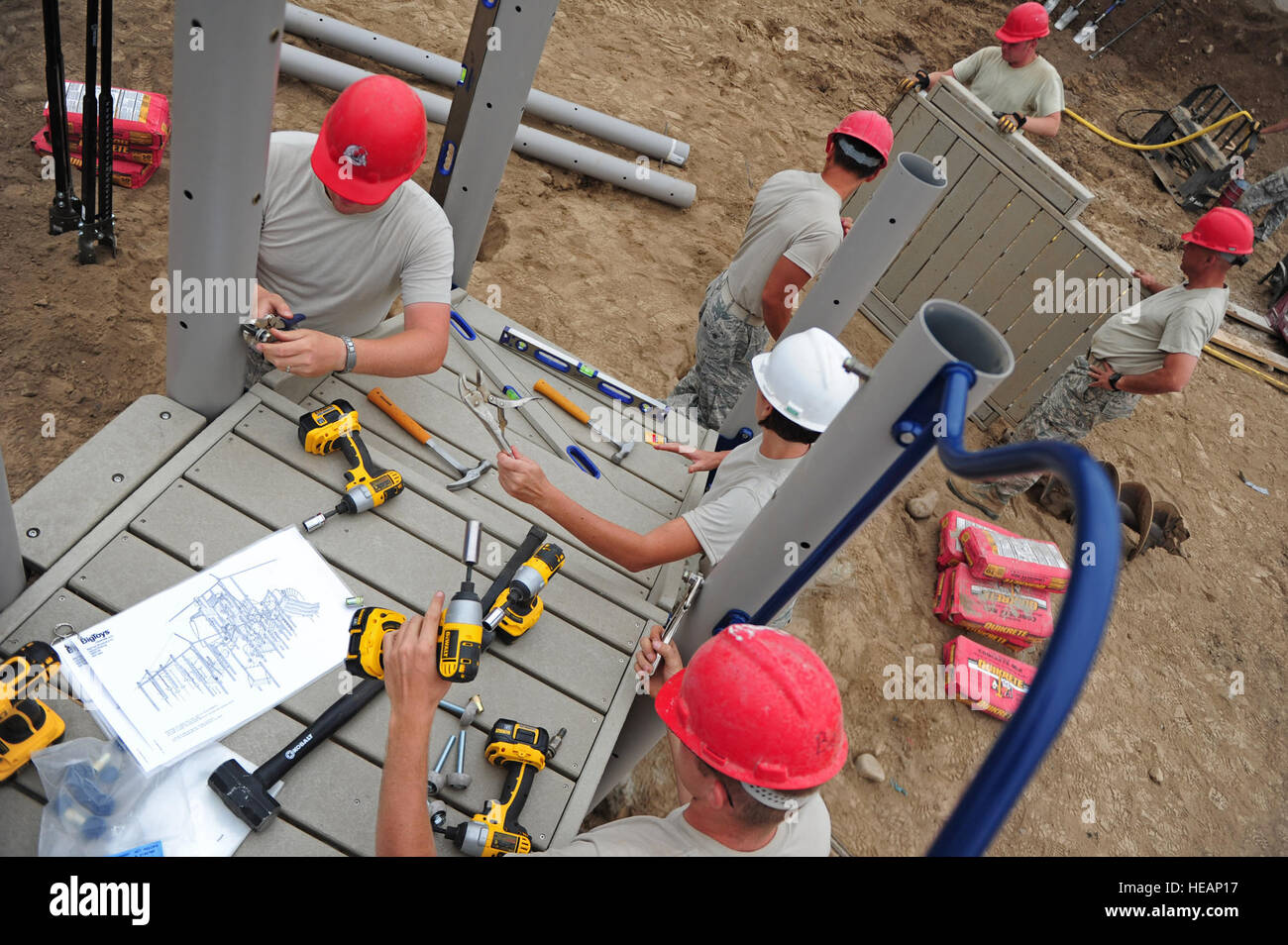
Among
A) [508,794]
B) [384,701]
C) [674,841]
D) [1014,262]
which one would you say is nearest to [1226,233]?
[1014,262]

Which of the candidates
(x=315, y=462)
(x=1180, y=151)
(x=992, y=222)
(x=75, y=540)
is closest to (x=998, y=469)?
(x=315, y=462)

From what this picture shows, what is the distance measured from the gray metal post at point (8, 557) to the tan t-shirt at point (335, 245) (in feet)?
3.89

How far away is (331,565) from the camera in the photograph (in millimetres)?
2402

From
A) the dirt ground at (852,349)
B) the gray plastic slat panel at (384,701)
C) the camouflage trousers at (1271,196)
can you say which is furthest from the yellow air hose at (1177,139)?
the gray plastic slat panel at (384,701)

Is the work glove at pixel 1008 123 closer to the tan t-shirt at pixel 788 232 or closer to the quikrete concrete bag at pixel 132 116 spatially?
the tan t-shirt at pixel 788 232

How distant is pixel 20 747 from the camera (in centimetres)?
175

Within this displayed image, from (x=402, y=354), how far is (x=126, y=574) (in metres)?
1.09

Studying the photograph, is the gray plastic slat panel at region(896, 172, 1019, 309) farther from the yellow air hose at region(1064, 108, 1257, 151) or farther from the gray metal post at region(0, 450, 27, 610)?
the gray metal post at region(0, 450, 27, 610)

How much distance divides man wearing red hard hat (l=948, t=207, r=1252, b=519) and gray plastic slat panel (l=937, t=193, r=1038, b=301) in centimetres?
88

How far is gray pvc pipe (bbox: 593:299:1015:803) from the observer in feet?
5.25

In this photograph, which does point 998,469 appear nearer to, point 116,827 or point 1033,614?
point 116,827

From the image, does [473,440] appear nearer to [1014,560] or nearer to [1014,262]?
[1014,560]

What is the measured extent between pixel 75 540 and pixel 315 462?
2.17ft
